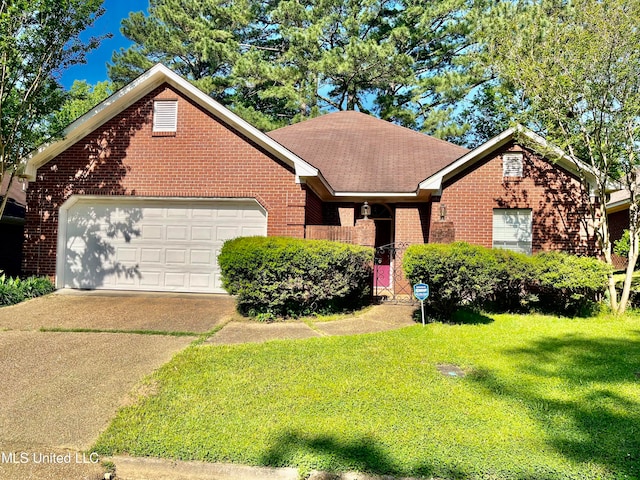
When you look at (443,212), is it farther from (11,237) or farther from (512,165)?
(11,237)

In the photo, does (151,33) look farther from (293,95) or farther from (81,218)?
(81,218)

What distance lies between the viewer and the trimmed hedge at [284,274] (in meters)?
8.16

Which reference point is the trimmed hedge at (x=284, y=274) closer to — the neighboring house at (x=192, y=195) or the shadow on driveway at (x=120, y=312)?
the shadow on driveway at (x=120, y=312)

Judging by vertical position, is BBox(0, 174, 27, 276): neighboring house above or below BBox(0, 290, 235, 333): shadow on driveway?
above

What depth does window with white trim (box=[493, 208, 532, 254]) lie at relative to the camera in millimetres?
11602

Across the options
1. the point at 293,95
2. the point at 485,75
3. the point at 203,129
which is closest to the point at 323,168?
the point at 203,129

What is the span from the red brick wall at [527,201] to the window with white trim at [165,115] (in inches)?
298

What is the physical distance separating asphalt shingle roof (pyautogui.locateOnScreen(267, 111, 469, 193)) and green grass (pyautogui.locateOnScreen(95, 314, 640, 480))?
7132mm

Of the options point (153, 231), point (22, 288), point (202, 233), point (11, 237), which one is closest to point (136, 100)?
point (153, 231)

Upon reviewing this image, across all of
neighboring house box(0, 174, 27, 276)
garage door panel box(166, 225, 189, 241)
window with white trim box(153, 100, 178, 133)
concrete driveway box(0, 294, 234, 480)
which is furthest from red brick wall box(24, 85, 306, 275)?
neighboring house box(0, 174, 27, 276)

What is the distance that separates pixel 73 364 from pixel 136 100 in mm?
7785

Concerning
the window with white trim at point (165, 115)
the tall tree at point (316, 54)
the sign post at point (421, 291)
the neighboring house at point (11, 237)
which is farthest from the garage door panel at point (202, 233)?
the tall tree at point (316, 54)

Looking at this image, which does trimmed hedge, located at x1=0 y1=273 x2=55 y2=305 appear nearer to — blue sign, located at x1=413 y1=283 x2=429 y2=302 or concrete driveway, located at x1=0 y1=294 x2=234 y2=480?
concrete driveway, located at x1=0 y1=294 x2=234 y2=480

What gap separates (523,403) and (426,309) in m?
4.58
